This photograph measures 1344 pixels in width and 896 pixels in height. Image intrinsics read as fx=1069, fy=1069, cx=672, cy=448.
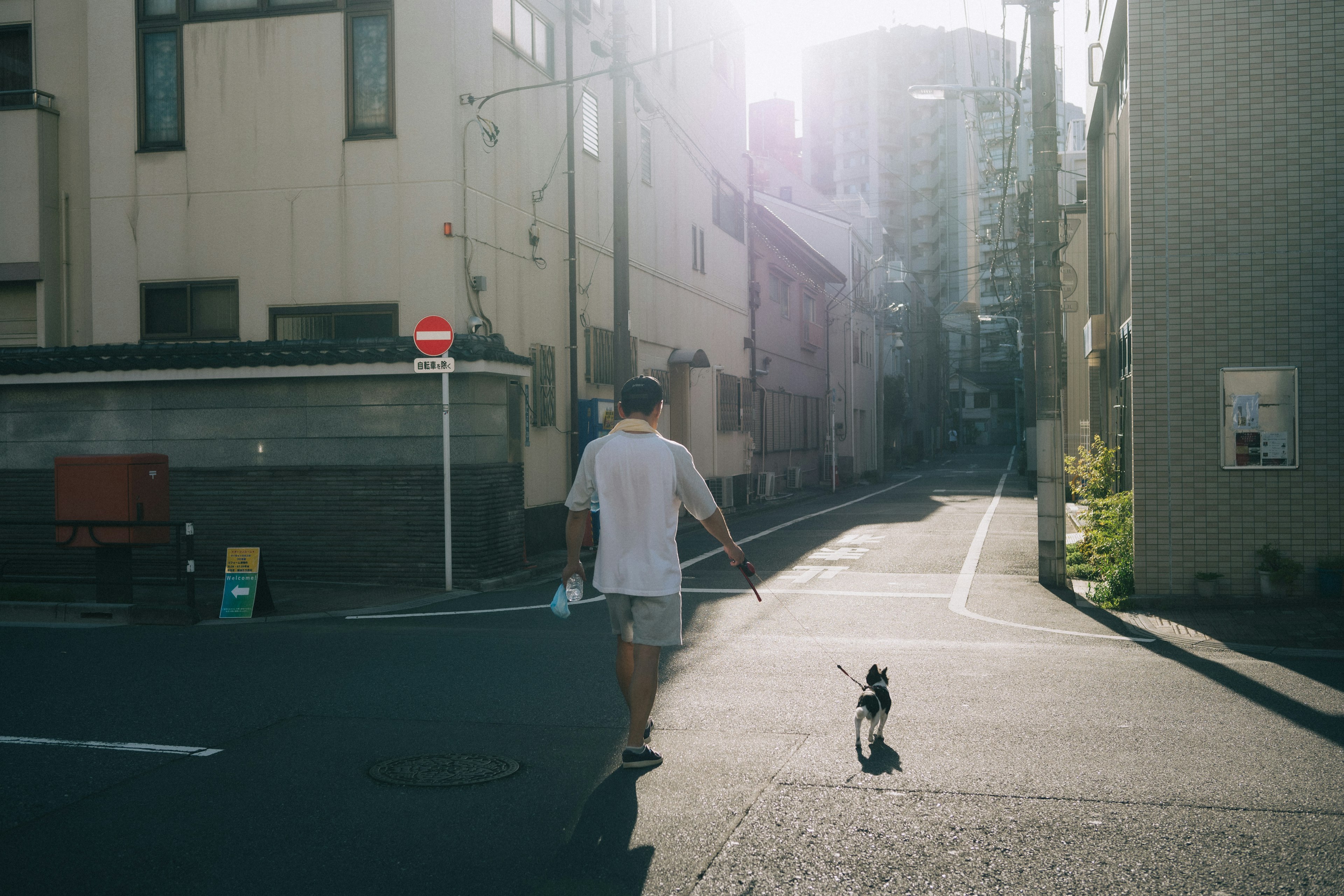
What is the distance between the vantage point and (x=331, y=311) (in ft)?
45.8

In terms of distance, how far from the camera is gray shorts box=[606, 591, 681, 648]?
5223mm

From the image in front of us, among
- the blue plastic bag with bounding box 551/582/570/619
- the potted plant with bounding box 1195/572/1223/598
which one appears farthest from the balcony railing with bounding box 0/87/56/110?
the potted plant with bounding box 1195/572/1223/598

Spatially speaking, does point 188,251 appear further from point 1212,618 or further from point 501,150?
point 1212,618

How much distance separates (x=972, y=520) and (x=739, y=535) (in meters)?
5.24

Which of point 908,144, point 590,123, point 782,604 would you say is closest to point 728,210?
point 590,123

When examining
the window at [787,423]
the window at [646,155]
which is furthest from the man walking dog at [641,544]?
the window at [787,423]

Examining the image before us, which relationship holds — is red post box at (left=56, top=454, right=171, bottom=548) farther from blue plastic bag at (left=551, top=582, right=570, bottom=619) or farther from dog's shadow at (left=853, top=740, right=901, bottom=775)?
dog's shadow at (left=853, top=740, right=901, bottom=775)

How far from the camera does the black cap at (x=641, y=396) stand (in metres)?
5.35

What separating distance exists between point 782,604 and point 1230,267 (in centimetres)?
550

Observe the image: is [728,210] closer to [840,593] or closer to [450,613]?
[840,593]

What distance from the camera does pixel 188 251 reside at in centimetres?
1428

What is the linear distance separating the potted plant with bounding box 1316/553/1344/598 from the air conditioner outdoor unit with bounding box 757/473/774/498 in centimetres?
1936

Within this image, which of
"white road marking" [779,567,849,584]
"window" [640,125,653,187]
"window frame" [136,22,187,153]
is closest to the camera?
"white road marking" [779,567,849,584]

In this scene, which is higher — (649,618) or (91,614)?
(649,618)
